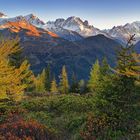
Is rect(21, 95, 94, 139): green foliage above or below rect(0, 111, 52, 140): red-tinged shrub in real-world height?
below

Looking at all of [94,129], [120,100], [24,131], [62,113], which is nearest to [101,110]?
[120,100]

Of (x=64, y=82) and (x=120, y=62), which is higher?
(x=120, y=62)

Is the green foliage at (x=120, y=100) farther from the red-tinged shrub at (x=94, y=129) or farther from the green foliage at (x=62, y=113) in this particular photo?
the green foliage at (x=62, y=113)

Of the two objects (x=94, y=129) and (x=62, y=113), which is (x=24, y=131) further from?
(x=62, y=113)

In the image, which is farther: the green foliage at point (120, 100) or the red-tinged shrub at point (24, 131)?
the green foliage at point (120, 100)

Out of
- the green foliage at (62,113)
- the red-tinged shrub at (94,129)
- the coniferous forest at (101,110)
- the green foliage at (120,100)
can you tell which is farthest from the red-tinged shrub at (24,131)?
the green foliage at (120,100)

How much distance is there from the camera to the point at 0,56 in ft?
53.1

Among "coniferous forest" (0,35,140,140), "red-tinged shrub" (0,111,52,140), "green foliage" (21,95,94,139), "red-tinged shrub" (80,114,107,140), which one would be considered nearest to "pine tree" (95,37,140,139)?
"coniferous forest" (0,35,140,140)

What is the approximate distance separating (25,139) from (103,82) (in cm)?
546

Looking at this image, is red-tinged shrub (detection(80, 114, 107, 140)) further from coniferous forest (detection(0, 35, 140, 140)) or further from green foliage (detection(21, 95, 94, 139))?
green foliage (detection(21, 95, 94, 139))

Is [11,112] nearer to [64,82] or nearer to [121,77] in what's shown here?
[121,77]

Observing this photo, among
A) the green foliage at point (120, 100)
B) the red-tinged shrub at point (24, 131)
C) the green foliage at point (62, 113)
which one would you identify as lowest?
the green foliage at point (62, 113)

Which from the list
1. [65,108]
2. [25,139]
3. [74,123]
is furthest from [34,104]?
[25,139]

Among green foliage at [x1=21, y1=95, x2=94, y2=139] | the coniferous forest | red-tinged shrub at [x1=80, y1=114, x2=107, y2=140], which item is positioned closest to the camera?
the coniferous forest
